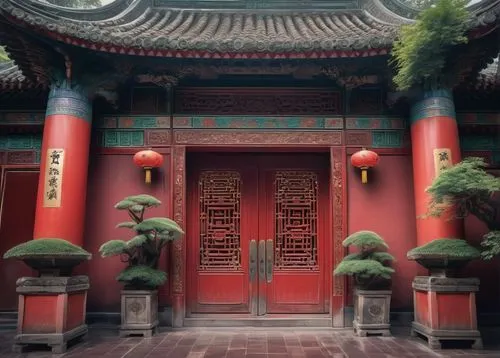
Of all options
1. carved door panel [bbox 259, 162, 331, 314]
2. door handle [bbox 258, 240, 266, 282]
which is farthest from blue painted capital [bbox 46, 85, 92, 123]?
door handle [bbox 258, 240, 266, 282]

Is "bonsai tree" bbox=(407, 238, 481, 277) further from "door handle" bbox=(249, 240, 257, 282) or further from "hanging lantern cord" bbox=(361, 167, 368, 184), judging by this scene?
"door handle" bbox=(249, 240, 257, 282)

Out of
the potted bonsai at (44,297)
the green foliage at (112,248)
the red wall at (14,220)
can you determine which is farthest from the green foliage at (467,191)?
the red wall at (14,220)

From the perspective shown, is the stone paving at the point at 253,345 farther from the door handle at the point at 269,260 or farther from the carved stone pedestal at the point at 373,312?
the door handle at the point at 269,260

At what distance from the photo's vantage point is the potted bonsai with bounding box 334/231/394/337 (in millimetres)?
5195

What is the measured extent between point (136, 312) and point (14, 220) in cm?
248

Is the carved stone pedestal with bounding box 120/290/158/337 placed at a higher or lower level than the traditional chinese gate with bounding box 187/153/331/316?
lower

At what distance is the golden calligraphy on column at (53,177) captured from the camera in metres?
5.39

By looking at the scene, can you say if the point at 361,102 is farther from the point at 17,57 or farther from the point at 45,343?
the point at 45,343

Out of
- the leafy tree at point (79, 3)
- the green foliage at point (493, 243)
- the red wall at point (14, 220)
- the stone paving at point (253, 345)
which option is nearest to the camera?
the green foliage at point (493, 243)

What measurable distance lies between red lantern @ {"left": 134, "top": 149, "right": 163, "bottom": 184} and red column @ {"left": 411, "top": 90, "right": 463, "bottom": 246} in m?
3.47

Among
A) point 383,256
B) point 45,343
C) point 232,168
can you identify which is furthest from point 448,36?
point 45,343

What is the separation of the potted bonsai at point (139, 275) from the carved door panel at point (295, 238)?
1.55 metres

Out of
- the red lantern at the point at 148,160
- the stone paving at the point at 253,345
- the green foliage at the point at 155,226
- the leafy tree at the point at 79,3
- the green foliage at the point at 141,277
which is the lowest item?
the stone paving at the point at 253,345

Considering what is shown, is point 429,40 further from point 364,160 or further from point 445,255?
point 445,255
